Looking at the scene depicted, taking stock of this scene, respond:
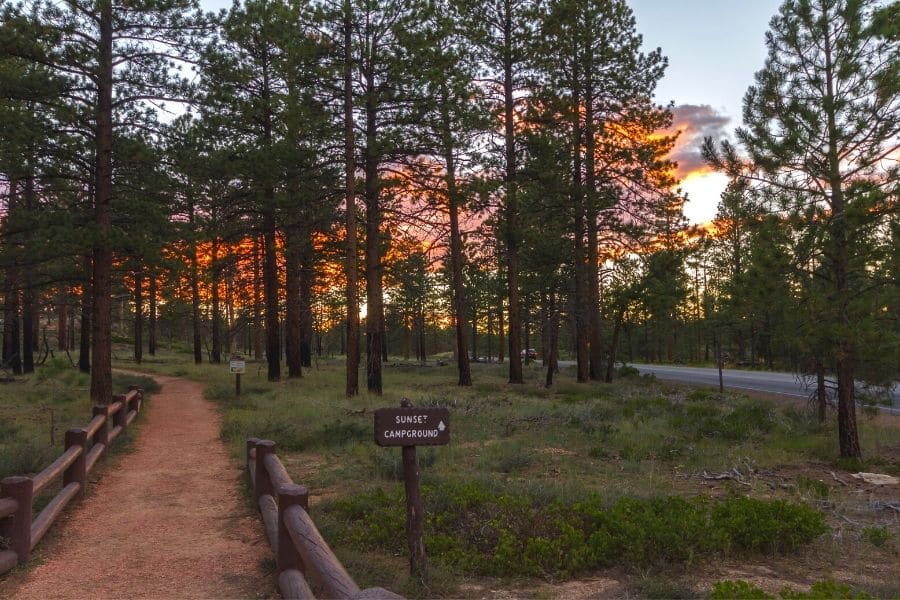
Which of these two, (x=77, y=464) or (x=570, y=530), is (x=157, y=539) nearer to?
(x=77, y=464)

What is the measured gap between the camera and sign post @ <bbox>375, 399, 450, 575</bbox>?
5.26 m

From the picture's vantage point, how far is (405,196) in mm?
20078

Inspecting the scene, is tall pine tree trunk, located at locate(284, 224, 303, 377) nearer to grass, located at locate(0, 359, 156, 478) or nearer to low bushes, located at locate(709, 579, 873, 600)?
grass, located at locate(0, 359, 156, 478)

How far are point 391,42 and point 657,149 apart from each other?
11.1 metres

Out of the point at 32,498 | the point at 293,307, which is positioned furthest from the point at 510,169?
the point at 32,498

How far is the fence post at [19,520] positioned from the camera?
5.69 m

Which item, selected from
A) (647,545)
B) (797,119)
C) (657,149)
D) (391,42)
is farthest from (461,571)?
(657,149)

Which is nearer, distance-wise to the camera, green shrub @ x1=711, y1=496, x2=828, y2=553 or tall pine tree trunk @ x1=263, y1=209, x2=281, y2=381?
green shrub @ x1=711, y1=496, x2=828, y2=553

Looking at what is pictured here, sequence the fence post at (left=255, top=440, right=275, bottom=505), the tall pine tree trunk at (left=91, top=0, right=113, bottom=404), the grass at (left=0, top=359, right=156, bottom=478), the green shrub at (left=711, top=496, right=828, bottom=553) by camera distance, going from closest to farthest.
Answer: the green shrub at (left=711, top=496, right=828, bottom=553) < the fence post at (left=255, top=440, right=275, bottom=505) < the grass at (left=0, top=359, right=156, bottom=478) < the tall pine tree trunk at (left=91, top=0, right=113, bottom=404)

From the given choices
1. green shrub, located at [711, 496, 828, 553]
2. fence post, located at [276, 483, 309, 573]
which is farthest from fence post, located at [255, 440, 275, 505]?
green shrub, located at [711, 496, 828, 553]

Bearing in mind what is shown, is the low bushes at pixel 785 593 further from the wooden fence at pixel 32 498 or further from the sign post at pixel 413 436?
the wooden fence at pixel 32 498

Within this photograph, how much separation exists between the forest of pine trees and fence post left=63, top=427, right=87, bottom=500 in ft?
25.1

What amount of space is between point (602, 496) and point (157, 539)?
521 centimetres

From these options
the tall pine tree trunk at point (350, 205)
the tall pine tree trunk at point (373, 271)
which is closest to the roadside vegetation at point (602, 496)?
the tall pine tree trunk at point (350, 205)
